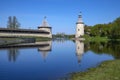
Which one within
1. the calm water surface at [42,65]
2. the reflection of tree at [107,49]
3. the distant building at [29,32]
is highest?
the distant building at [29,32]

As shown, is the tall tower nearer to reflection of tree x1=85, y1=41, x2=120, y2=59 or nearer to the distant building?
the distant building

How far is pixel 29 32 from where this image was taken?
9675cm

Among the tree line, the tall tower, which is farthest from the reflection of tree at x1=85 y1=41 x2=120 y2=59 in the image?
the tall tower

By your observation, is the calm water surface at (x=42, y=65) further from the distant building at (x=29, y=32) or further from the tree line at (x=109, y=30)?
the distant building at (x=29, y=32)

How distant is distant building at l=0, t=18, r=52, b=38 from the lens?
83.6m

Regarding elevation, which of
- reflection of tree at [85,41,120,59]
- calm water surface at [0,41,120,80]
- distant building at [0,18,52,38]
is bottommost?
reflection of tree at [85,41,120,59]

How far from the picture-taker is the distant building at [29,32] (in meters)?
83.6

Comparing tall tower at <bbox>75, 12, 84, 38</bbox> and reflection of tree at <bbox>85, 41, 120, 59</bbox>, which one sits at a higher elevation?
tall tower at <bbox>75, 12, 84, 38</bbox>

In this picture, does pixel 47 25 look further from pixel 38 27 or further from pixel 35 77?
pixel 35 77

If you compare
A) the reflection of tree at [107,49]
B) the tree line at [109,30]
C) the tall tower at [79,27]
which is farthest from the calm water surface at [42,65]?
the tall tower at [79,27]

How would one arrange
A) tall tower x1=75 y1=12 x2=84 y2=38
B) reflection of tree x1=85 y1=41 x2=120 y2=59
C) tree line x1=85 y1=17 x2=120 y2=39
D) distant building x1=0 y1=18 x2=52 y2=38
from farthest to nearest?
1. tall tower x1=75 y1=12 x2=84 y2=38
2. distant building x1=0 y1=18 x2=52 y2=38
3. tree line x1=85 y1=17 x2=120 y2=39
4. reflection of tree x1=85 y1=41 x2=120 y2=59

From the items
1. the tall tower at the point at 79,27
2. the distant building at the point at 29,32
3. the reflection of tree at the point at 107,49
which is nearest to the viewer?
the reflection of tree at the point at 107,49

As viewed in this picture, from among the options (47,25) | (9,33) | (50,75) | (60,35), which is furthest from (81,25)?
(50,75)

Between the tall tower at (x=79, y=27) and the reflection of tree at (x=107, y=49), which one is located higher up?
the tall tower at (x=79, y=27)
